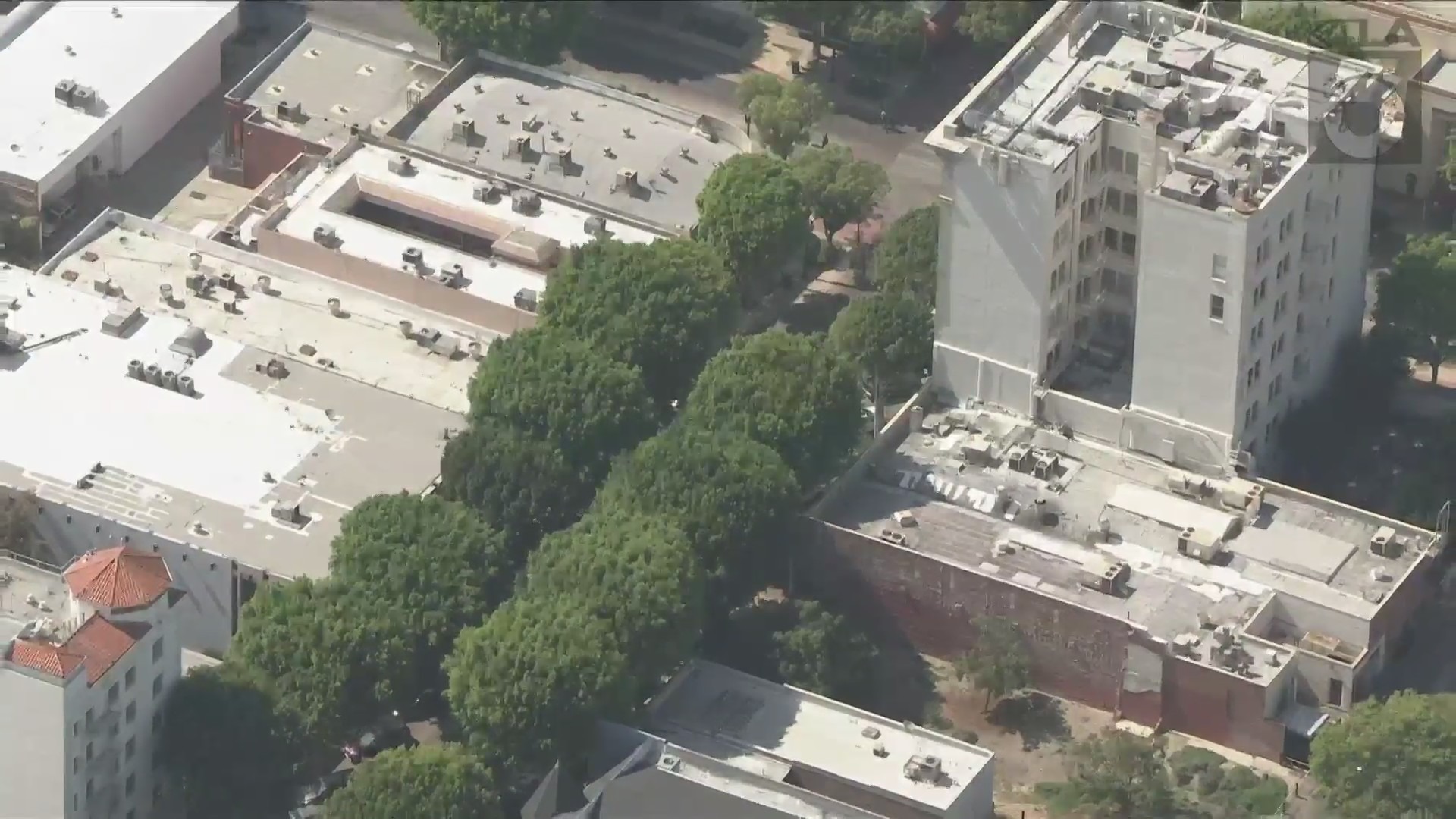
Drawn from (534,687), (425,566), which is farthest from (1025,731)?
(425,566)

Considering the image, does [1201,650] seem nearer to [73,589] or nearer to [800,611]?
[800,611]

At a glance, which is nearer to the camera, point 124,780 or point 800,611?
point 124,780

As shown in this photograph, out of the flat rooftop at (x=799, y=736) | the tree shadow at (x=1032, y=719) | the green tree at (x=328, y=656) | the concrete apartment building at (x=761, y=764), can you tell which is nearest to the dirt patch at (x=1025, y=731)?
the tree shadow at (x=1032, y=719)

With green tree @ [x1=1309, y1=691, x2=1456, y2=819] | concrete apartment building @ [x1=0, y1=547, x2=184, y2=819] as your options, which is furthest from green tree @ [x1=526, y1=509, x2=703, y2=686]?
A: green tree @ [x1=1309, y1=691, x2=1456, y2=819]

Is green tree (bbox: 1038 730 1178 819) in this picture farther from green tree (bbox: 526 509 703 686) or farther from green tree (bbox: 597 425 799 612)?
green tree (bbox: 526 509 703 686)

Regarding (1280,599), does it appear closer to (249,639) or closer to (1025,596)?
(1025,596)

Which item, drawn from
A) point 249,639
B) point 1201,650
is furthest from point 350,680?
point 1201,650

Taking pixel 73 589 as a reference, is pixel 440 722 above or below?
below
